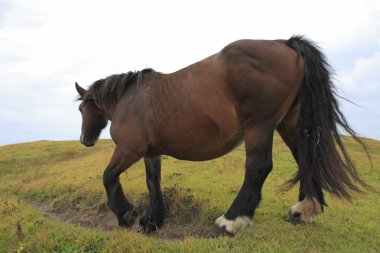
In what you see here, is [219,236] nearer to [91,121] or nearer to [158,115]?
[158,115]

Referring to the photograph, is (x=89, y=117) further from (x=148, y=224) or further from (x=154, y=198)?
(x=148, y=224)

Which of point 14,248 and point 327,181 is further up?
point 327,181

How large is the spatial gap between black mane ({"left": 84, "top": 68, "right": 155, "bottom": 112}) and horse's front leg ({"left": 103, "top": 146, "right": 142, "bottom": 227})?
4.46ft

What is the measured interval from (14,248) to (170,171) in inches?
250

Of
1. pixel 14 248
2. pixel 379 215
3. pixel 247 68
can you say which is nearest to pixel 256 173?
pixel 247 68

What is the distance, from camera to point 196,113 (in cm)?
588

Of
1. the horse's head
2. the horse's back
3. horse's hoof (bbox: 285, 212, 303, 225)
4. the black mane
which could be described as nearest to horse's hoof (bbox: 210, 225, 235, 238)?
horse's hoof (bbox: 285, 212, 303, 225)

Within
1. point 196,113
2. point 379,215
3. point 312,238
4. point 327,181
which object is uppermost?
point 196,113

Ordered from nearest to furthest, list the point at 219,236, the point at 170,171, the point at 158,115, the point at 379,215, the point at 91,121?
the point at 219,236 → the point at 158,115 → the point at 379,215 → the point at 91,121 → the point at 170,171

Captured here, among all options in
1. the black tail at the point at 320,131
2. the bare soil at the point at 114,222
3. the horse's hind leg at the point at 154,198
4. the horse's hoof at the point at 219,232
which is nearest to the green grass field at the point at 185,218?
the bare soil at the point at 114,222

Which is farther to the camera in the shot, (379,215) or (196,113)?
(379,215)

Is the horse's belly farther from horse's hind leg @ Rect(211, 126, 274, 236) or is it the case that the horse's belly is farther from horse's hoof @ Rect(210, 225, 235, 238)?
horse's hoof @ Rect(210, 225, 235, 238)

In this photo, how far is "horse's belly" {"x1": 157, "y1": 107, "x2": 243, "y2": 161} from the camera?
571 cm

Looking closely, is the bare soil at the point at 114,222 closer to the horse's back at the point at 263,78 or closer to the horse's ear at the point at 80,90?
the horse's back at the point at 263,78
